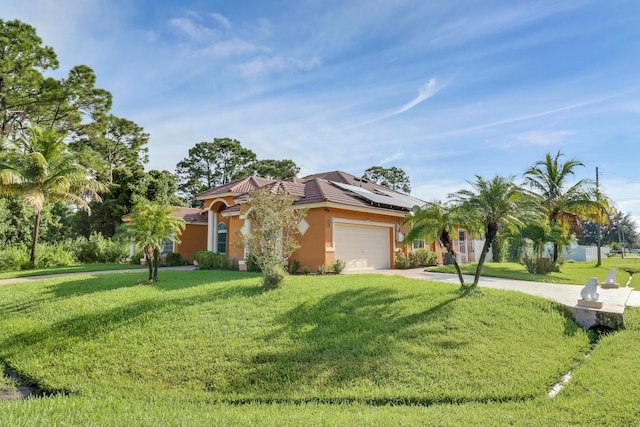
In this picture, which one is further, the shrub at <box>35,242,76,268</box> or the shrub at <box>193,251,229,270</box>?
the shrub at <box>35,242,76,268</box>

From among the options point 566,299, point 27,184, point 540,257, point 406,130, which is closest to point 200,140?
point 27,184

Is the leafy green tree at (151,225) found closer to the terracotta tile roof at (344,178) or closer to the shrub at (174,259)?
the shrub at (174,259)

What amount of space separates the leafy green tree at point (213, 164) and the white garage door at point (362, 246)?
102ft

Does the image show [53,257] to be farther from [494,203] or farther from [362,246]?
[494,203]

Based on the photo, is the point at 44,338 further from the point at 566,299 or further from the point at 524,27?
the point at 524,27

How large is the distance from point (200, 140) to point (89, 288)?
Answer: 1511 inches

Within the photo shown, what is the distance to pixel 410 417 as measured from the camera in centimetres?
470

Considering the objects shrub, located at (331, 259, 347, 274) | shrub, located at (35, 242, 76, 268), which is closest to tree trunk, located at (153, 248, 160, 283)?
shrub, located at (331, 259, 347, 274)

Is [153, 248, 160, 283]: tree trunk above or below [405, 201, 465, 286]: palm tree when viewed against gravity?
below

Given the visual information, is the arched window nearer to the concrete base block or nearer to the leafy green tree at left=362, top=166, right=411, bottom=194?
the concrete base block

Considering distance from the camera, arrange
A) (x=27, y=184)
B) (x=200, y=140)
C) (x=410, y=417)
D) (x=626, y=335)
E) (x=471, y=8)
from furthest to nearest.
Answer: (x=200, y=140) < (x=27, y=184) < (x=471, y=8) < (x=626, y=335) < (x=410, y=417)

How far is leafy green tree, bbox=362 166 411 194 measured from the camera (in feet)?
179

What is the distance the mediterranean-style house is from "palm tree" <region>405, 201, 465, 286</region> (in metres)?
4.24

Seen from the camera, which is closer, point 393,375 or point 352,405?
point 352,405
